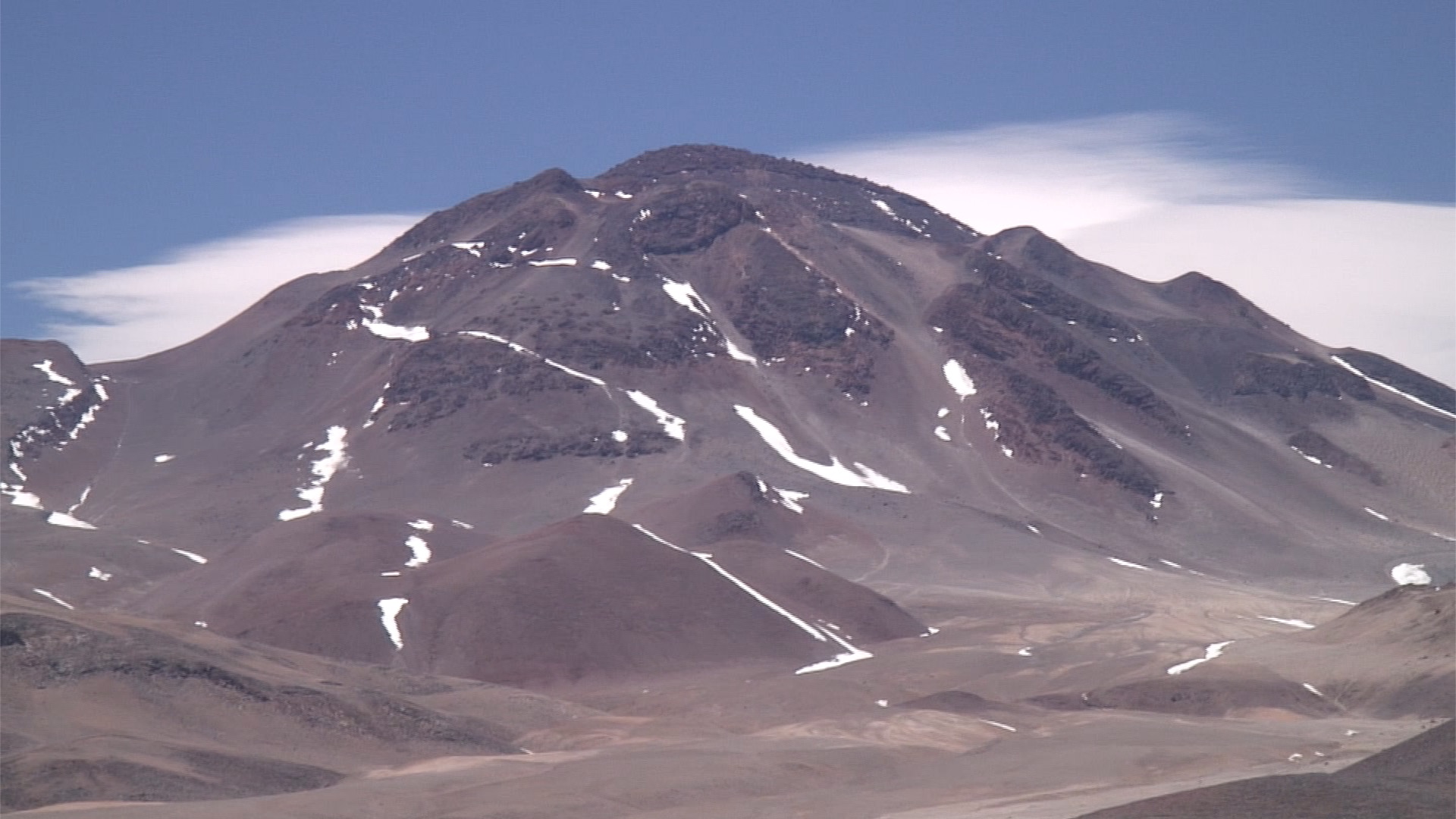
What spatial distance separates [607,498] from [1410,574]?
6807cm

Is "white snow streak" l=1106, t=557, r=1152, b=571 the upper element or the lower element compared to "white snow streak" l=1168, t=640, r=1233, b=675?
upper

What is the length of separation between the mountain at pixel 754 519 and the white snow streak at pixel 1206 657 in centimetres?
61

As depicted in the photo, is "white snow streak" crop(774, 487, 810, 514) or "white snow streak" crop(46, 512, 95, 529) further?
"white snow streak" crop(774, 487, 810, 514)

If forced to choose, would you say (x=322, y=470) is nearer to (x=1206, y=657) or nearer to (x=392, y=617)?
(x=392, y=617)

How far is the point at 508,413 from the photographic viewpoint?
544 feet

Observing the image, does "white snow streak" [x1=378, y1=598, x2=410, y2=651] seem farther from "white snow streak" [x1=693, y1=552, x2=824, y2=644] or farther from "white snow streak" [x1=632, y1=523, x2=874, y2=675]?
"white snow streak" [x1=693, y1=552, x2=824, y2=644]

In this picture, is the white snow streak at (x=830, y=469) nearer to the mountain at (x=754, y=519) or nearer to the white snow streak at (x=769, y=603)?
the mountain at (x=754, y=519)

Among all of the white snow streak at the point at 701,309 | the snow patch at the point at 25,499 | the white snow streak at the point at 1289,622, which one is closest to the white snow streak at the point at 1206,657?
the white snow streak at the point at 1289,622

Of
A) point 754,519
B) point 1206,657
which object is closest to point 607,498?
point 754,519

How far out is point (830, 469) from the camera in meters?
158

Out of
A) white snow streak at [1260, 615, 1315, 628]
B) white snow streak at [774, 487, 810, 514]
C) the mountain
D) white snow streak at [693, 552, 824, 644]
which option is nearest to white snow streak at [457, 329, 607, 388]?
the mountain

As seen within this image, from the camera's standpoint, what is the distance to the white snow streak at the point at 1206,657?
3036 inches

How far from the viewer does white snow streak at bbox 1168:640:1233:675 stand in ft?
253

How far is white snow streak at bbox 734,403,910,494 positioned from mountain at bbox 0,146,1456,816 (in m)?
0.60
